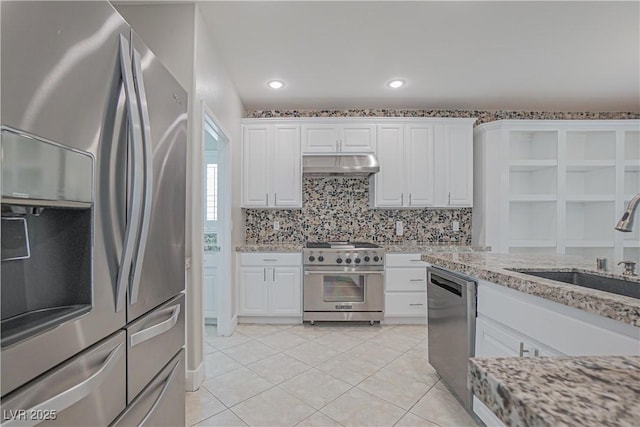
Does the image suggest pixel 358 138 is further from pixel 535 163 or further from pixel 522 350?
pixel 522 350

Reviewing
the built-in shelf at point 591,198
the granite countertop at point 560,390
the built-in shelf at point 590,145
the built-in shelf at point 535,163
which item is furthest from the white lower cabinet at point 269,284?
the built-in shelf at point 590,145

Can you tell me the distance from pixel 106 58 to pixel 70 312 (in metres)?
0.70

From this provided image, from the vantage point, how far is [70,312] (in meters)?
0.74

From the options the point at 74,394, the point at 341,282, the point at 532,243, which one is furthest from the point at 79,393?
the point at 532,243

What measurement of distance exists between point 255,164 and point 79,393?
10.0 ft

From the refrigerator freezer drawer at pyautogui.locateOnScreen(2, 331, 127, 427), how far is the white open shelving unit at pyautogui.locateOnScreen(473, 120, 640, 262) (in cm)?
372

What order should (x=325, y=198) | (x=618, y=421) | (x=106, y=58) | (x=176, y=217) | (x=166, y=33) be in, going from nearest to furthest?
(x=618, y=421) < (x=106, y=58) < (x=176, y=217) < (x=166, y=33) < (x=325, y=198)

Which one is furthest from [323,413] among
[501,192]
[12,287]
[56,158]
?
[501,192]

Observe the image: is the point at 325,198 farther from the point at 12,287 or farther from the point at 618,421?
the point at 618,421

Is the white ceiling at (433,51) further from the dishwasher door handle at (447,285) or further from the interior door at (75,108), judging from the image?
the dishwasher door handle at (447,285)

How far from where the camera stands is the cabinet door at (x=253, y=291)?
10.9ft

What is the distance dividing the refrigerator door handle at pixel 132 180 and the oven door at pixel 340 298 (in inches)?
96.8

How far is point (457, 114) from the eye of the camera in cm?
391

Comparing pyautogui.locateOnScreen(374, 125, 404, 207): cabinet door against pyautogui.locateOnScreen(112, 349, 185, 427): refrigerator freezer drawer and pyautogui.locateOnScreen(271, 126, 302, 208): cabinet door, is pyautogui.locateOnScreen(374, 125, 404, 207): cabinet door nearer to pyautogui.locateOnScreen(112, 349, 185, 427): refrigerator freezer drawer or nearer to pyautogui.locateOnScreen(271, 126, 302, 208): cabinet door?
pyautogui.locateOnScreen(271, 126, 302, 208): cabinet door
